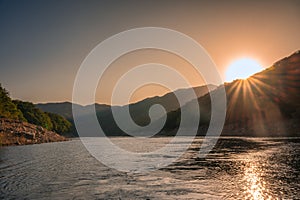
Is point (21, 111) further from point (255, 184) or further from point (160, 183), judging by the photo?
point (255, 184)

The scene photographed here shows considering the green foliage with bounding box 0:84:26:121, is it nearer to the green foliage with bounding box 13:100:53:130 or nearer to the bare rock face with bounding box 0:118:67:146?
the bare rock face with bounding box 0:118:67:146

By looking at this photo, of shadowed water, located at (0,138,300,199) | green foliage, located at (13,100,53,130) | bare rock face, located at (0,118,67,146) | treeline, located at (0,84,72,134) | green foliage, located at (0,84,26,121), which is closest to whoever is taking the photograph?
shadowed water, located at (0,138,300,199)

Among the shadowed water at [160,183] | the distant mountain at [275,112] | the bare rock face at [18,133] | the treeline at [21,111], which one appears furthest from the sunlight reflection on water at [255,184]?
the treeline at [21,111]

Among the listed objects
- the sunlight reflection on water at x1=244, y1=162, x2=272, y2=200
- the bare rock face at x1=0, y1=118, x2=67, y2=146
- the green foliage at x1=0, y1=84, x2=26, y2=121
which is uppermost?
the green foliage at x1=0, y1=84, x2=26, y2=121

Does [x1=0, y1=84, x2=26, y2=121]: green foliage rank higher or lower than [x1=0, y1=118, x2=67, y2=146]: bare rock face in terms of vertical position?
higher

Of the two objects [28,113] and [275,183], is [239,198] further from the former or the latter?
[28,113]

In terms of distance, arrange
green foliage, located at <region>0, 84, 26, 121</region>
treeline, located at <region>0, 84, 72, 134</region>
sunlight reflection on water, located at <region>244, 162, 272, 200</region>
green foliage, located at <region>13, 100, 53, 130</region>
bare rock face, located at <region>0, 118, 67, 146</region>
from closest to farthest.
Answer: sunlight reflection on water, located at <region>244, 162, 272, 200</region>, bare rock face, located at <region>0, 118, 67, 146</region>, green foliage, located at <region>0, 84, 26, 121</region>, treeline, located at <region>0, 84, 72, 134</region>, green foliage, located at <region>13, 100, 53, 130</region>

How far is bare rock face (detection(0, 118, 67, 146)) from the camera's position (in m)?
105

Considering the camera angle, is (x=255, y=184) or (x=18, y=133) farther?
(x=18, y=133)

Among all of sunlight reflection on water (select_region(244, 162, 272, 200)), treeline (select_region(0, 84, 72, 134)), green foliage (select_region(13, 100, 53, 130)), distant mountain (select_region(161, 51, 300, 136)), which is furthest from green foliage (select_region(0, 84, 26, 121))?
distant mountain (select_region(161, 51, 300, 136))

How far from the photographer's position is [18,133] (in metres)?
113

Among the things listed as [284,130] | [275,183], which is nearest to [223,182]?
[275,183]

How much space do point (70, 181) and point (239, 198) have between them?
814 inches

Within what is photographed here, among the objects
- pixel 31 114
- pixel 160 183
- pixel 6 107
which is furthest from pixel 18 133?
pixel 160 183
